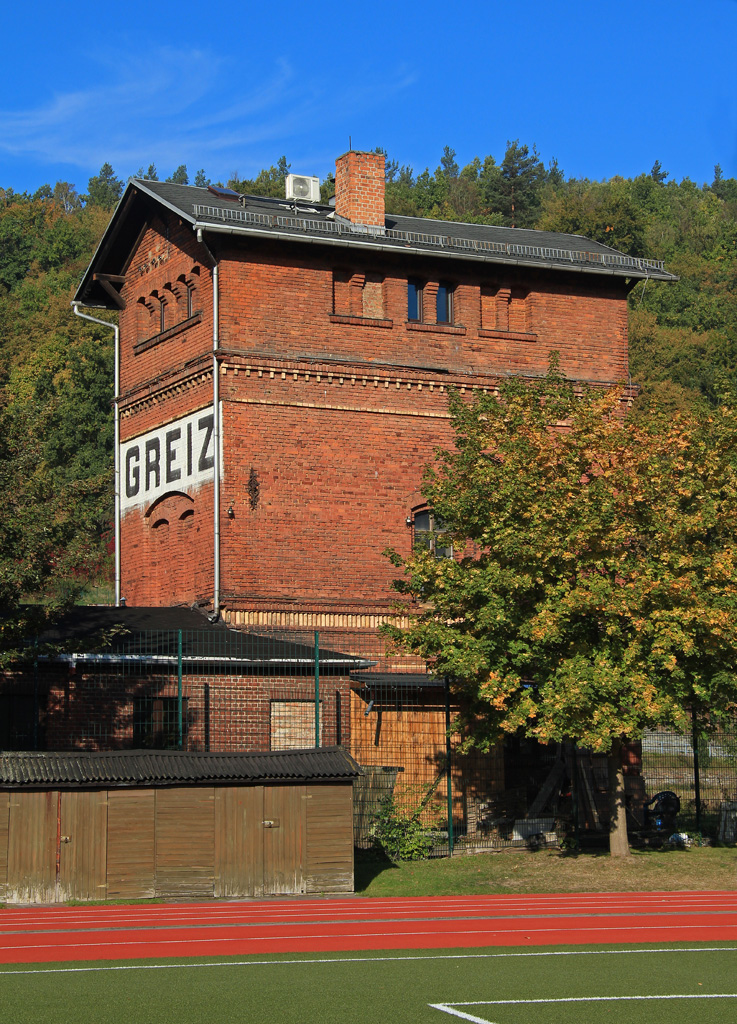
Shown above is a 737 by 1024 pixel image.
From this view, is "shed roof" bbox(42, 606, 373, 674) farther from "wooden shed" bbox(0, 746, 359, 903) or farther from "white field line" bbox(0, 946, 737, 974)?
"white field line" bbox(0, 946, 737, 974)

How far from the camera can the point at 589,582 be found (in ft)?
72.3

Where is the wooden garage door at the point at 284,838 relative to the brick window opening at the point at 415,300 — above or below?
below

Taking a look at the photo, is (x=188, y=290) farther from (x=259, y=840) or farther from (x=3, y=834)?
(x=3, y=834)

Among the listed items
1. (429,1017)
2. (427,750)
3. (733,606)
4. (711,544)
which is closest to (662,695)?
(733,606)

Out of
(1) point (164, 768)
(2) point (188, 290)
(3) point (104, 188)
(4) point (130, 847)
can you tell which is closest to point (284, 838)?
(1) point (164, 768)

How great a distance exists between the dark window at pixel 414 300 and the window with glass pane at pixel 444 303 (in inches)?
21.3

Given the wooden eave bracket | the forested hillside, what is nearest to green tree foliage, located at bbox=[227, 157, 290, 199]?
the forested hillside

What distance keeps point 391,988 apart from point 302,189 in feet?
89.6

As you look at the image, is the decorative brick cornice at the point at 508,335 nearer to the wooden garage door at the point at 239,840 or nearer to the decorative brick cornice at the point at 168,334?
the decorative brick cornice at the point at 168,334

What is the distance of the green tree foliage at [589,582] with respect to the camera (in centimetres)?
2178

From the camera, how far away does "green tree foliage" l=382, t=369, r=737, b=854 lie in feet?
71.5

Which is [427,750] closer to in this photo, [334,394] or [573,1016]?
[334,394]

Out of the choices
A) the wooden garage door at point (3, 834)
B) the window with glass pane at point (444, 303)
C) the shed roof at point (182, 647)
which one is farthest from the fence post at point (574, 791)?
the window with glass pane at point (444, 303)

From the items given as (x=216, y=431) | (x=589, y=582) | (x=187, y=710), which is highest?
(x=216, y=431)
